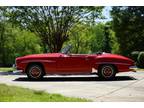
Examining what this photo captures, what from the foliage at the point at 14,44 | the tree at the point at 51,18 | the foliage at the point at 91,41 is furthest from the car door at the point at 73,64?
the foliage at the point at 14,44

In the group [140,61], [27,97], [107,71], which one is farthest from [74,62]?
[140,61]

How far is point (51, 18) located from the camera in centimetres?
2697

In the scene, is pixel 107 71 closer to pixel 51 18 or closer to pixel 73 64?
pixel 73 64

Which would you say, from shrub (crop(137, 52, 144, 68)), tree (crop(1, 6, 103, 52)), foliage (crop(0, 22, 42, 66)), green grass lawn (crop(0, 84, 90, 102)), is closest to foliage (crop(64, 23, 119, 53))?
foliage (crop(0, 22, 42, 66))

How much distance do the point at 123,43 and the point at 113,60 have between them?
25.5 meters

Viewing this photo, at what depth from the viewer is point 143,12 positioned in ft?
127

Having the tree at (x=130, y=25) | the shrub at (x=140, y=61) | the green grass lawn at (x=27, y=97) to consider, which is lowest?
the shrub at (x=140, y=61)

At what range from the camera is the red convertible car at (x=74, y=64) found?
1483 cm

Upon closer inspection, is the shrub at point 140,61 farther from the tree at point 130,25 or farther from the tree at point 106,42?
the tree at point 106,42

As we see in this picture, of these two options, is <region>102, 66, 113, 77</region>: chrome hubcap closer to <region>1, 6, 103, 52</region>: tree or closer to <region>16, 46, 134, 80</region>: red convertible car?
<region>16, 46, 134, 80</region>: red convertible car

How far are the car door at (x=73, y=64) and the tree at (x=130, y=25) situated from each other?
79.7 feet

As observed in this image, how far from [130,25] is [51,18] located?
1366 centimetres

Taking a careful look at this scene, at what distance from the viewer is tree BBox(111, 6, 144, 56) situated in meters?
38.6
